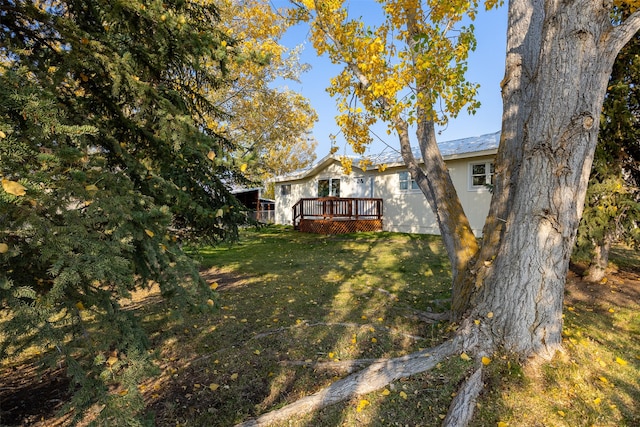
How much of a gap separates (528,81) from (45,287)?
15.4 feet

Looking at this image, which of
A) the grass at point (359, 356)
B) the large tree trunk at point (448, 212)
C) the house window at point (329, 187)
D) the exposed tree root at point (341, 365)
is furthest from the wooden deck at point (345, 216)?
the exposed tree root at point (341, 365)

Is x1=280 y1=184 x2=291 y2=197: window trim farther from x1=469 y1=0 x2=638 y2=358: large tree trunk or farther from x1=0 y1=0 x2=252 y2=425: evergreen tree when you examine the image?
x1=469 y1=0 x2=638 y2=358: large tree trunk

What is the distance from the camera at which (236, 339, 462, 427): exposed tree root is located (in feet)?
9.19

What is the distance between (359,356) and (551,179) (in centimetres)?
252

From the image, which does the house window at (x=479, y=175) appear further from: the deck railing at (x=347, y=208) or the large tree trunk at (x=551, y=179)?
the large tree trunk at (x=551, y=179)

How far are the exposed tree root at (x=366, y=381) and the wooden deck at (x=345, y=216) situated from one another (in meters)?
12.7

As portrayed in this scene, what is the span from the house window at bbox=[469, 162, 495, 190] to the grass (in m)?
5.45

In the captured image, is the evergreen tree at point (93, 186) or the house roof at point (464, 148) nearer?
the evergreen tree at point (93, 186)

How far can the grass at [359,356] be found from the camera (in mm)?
2699

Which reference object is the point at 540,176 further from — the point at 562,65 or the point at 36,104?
the point at 36,104

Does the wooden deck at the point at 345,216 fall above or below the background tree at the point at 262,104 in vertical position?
below

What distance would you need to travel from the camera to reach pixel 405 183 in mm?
15570

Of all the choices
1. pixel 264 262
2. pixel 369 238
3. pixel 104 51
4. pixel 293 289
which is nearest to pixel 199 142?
pixel 104 51

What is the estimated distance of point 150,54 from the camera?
341 cm
